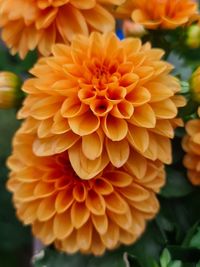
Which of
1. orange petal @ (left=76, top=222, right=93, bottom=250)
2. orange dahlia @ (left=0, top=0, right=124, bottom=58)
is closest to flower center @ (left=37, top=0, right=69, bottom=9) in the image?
orange dahlia @ (left=0, top=0, right=124, bottom=58)

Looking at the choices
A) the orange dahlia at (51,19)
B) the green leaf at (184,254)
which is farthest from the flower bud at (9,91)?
the green leaf at (184,254)

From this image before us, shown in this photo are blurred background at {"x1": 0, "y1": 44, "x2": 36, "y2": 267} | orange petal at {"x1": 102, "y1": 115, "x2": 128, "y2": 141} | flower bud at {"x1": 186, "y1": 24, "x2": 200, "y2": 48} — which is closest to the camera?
orange petal at {"x1": 102, "y1": 115, "x2": 128, "y2": 141}

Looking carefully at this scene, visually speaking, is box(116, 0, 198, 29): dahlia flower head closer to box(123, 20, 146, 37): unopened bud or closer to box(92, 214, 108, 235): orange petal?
box(123, 20, 146, 37): unopened bud

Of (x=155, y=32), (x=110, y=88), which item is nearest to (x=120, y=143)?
(x=110, y=88)

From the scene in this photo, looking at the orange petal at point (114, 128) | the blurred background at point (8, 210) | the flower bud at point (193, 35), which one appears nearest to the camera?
the orange petal at point (114, 128)

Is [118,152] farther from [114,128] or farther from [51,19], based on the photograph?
[51,19]

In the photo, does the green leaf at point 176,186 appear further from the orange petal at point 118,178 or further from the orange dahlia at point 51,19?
the orange dahlia at point 51,19
